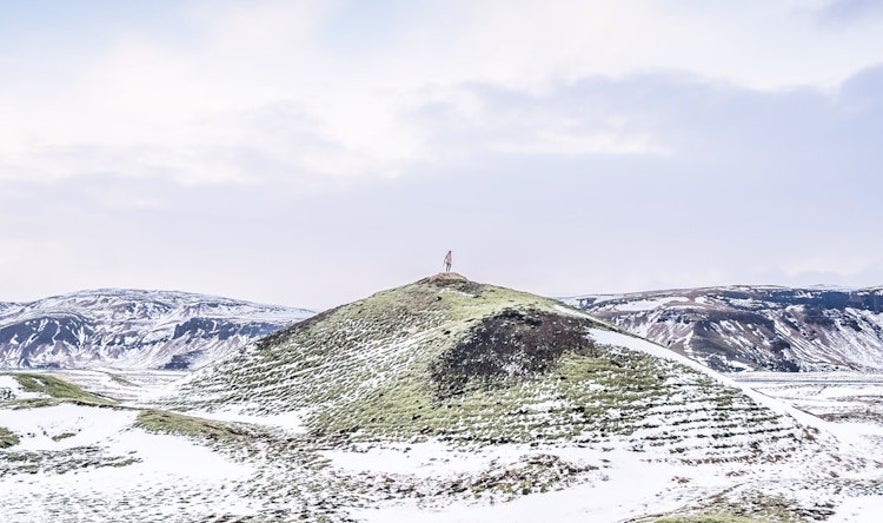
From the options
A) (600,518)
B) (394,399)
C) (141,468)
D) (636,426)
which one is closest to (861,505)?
(600,518)

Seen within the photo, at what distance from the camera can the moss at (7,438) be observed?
→ 1221 inches

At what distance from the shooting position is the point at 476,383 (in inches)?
1528

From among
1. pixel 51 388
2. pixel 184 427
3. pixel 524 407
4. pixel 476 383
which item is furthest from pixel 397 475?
pixel 51 388

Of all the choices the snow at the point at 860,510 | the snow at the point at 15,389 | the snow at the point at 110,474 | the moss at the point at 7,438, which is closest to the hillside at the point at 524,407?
the snow at the point at 860,510

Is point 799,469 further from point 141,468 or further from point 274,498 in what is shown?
point 141,468

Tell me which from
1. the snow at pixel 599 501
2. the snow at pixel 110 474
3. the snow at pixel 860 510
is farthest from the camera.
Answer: the snow at pixel 599 501

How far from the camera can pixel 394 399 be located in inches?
1543

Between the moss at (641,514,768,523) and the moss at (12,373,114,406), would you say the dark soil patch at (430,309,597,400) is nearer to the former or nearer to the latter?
the moss at (641,514,768,523)

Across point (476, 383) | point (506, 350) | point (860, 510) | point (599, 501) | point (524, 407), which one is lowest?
point (599, 501)

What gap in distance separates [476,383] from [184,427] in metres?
19.0

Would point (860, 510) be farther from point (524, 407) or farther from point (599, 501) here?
point (524, 407)

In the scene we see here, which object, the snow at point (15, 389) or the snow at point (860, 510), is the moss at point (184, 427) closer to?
the snow at point (15, 389)

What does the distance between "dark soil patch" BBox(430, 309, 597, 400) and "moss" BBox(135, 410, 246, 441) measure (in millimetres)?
13808

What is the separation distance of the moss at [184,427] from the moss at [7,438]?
616cm
